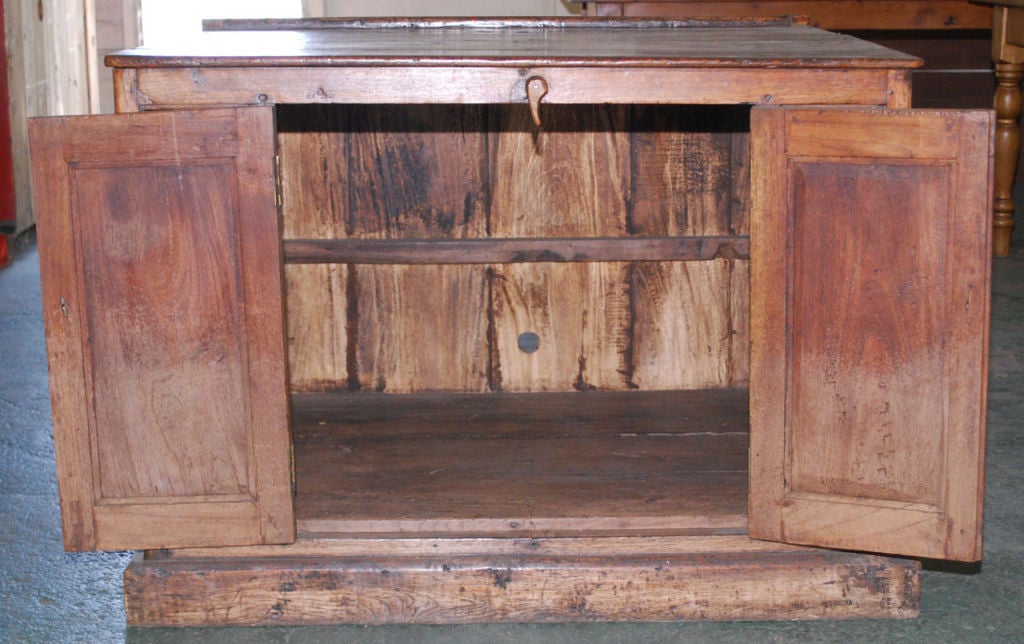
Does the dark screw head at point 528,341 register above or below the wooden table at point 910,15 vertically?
below

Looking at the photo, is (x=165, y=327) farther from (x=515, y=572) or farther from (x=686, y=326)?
(x=686, y=326)

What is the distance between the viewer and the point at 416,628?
227cm

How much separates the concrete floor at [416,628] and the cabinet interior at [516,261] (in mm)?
604

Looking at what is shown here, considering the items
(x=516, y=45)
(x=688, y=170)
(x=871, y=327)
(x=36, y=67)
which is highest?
(x=36, y=67)

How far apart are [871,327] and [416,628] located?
892 millimetres

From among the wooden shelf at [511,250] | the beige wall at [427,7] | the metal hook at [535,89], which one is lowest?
the wooden shelf at [511,250]

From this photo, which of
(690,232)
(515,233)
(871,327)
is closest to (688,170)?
(690,232)

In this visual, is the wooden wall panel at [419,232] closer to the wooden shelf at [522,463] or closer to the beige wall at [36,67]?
the wooden shelf at [522,463]

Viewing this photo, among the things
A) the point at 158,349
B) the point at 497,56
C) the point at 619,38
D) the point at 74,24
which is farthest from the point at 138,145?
the point at 74,24

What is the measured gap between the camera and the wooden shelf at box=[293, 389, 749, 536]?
2322mm

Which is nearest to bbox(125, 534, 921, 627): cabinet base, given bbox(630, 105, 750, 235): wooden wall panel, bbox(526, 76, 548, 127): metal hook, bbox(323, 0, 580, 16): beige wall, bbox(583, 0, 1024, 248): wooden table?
bbox(526, 76, 548, 127): metal hook

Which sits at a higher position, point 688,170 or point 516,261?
point 688,170

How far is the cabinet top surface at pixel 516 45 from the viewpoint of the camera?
208cm

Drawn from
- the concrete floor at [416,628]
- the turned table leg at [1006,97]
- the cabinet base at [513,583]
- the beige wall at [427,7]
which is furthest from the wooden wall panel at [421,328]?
the beige wall at [427,7]
